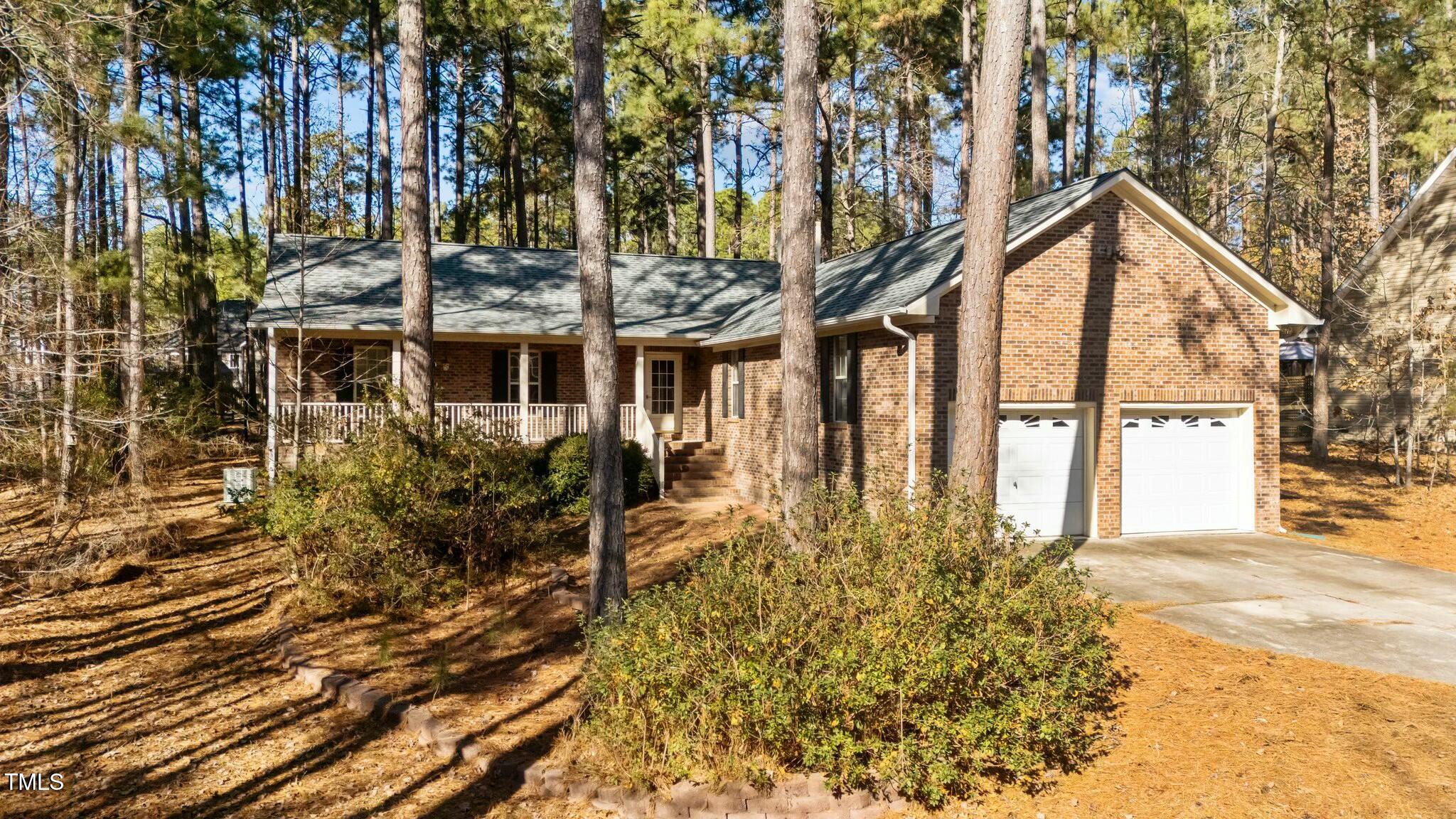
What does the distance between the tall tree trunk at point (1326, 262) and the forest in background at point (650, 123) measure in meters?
0.14

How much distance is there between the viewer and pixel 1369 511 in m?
16.5

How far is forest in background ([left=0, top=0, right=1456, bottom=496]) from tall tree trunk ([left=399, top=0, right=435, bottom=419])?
126 inches

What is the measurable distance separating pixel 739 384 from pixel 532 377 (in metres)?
4.85

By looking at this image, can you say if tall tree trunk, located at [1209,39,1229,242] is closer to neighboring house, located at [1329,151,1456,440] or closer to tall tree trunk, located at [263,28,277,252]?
neighboring house, located at [1329,151,1456,440]

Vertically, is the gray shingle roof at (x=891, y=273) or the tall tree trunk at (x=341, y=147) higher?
the tall tree trunk at (x=341, y=147)

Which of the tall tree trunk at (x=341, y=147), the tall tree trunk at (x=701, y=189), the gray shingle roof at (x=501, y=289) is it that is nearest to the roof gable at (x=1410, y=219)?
the gray shingle roof at (x=501, y=289)

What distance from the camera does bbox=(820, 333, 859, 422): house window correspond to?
47.0 feet

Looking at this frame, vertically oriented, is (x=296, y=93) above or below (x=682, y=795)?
above

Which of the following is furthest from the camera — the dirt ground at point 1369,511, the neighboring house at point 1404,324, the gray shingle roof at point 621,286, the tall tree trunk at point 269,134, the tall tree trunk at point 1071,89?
the tall tree trunk at point 269,134

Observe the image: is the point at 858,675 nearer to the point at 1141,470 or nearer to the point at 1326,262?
the point at 1141,470

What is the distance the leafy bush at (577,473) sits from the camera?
15008 millimetres

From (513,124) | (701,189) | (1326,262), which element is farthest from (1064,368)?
(513,124)

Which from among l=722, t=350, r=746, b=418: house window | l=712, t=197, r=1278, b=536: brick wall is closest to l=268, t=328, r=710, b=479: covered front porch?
l=722, t=350, r=746, b=418: house window

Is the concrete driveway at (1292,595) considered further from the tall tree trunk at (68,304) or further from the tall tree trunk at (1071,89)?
the tall tree trunk at (1071,89)
